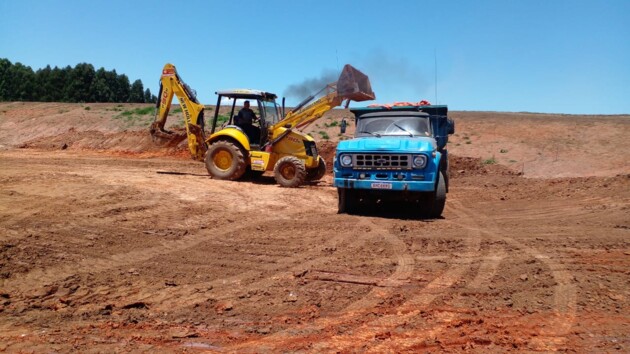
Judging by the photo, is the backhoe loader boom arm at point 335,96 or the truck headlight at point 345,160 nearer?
the truck headlight at point 345,160

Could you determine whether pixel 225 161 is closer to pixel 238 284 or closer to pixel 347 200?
pixel 347 200

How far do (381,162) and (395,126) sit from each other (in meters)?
1.52

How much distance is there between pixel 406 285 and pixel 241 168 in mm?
9960

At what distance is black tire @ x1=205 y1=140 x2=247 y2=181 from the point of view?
1528cm

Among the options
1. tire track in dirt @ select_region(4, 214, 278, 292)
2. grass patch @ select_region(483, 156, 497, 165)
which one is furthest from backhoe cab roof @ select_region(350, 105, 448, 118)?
grass patch @ select_region(483, 156, 497, 165)

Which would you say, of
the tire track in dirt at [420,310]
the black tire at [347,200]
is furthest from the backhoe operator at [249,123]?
the tire track in dirt at [420,310]

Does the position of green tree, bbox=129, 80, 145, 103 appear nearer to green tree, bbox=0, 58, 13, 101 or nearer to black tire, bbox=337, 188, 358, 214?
green tree, bbox=0, 58, 13, 101

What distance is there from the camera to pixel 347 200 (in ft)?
35.6

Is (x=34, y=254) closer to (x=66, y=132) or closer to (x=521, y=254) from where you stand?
(x=521, y=254)

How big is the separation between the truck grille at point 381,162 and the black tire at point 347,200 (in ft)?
2.49

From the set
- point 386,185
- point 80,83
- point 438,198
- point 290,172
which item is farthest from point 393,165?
point 80,83

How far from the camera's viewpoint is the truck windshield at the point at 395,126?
11.1 m

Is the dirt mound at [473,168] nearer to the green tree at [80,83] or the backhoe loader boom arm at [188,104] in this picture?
the backhoe loader boom arm at [188,104]

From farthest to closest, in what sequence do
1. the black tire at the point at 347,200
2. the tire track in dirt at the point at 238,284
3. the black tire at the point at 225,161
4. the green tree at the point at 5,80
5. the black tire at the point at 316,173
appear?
1. the green tree at the point at 5,80
2. the black tire at the point at 316,173
3. the black tire at the point at 225,161
4. the black tire at the point at 347,200
5. the tire track in dirt at the point at 238,284
